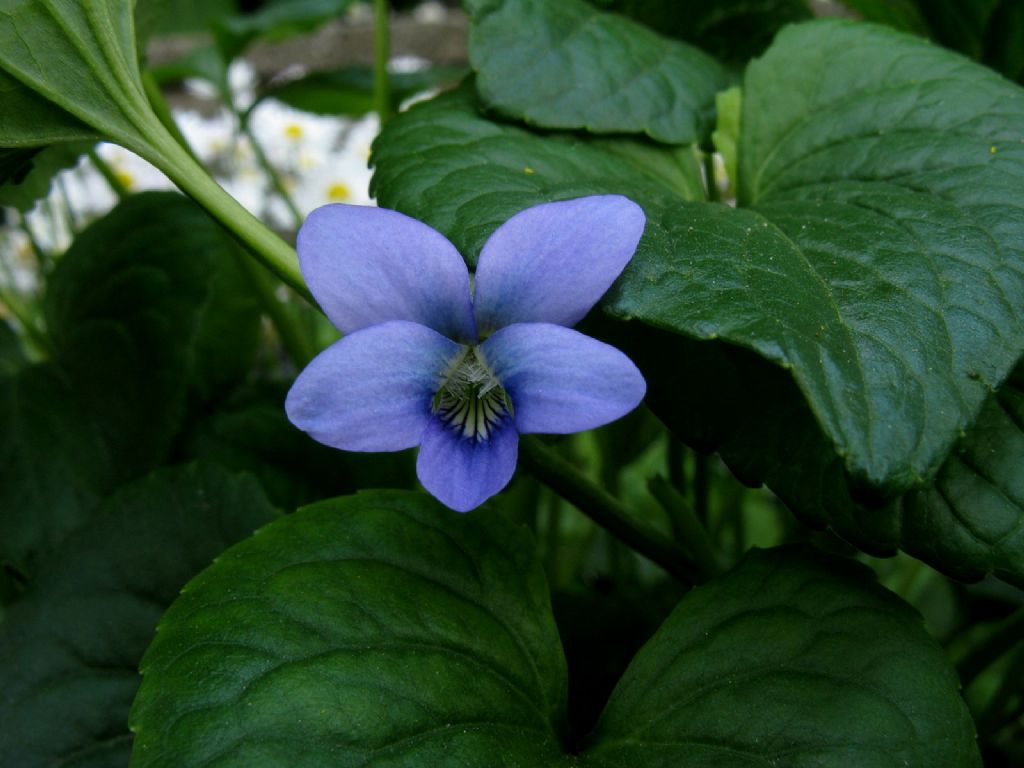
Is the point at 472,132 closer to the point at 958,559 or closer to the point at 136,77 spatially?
the point at 136,77

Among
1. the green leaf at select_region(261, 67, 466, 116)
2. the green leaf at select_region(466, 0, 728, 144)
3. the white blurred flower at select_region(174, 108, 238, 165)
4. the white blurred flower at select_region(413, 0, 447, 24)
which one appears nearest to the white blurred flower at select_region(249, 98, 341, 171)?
the white blurred flower at select_region(174, 108, 238, 165)

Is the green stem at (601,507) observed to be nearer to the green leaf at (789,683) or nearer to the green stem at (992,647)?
the green leaf at (789,683)

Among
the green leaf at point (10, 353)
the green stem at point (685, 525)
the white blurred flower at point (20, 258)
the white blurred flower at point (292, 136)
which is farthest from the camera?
the white blurred flower at point (292, 136)

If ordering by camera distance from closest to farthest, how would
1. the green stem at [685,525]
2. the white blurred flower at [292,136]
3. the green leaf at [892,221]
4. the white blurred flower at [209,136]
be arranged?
the green leaf at [892,221] < the green stem at [685,525] < the white blurred flower at [292,136] < the white blurred flower at [209,136]

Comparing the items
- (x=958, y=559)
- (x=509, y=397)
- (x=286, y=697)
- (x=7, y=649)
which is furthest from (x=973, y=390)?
(x=7, y=649)

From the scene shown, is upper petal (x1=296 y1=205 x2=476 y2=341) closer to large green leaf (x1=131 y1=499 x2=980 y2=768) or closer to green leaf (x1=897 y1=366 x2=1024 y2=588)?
large green leaf (x1=131 y1=499 x2=980 y2=768)

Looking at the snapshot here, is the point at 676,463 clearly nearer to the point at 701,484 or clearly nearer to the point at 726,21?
the point at 701,484

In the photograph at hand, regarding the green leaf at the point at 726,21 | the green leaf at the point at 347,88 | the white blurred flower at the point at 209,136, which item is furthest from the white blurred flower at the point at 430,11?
the green leaf at the point at 726,21

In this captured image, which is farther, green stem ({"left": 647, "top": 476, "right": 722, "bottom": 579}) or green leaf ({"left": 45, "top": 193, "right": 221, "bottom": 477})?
green leaf ({"left": 45, "top": 193, "right": 221, "bottom": 477})
